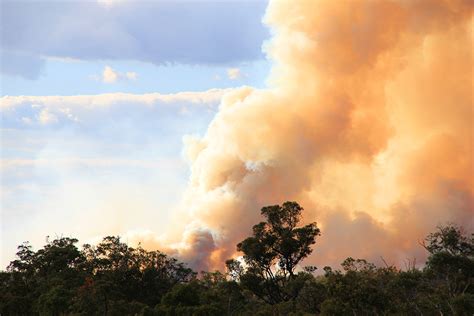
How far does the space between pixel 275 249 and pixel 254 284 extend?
5.85 meters

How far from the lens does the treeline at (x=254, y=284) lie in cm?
7725

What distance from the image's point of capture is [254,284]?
96062mm

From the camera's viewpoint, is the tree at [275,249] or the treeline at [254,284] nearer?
the treeline at [254,284]

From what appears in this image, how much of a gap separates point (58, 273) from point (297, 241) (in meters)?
46.0

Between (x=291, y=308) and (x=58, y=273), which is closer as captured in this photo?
(x=291, y=308)

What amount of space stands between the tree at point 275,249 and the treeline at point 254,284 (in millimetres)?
144

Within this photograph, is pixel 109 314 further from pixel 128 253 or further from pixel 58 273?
pixel 58 273

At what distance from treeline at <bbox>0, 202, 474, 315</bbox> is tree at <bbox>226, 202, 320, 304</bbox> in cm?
14

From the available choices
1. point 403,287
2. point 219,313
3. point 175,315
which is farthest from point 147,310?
point 403,287

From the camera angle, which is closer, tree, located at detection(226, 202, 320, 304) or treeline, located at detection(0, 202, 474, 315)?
treeline, located at detection(0, 202, 474, 315)

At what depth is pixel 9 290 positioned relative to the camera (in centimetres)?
11238

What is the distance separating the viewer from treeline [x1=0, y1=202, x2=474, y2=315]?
77.2 m

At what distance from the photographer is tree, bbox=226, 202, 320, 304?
3797 inches

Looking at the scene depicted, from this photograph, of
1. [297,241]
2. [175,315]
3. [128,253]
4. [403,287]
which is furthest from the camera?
[128,253]
